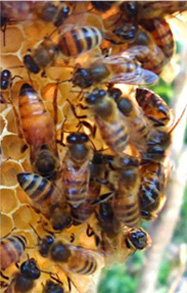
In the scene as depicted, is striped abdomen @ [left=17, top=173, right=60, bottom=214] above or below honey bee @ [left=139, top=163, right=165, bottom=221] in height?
above

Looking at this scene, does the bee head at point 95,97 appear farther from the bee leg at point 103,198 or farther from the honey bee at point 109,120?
→ the bee leg at point 103,198

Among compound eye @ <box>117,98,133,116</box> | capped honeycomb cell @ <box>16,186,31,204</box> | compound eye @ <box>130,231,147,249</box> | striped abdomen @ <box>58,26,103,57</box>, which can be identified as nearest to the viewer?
striped abdomen @ <box>58,26,103,57</box>

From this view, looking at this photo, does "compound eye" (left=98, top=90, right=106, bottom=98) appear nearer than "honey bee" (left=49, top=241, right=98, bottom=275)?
Yes

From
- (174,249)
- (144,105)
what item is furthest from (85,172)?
(174,249)

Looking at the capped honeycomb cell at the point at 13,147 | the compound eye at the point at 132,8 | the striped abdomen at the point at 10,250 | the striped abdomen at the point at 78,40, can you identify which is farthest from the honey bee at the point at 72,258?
the compound eye at the point at 132,8

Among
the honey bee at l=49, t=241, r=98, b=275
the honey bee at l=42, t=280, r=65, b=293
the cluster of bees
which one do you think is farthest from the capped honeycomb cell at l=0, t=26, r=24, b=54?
the honey bee at l=42, t=280, r=65, b=293

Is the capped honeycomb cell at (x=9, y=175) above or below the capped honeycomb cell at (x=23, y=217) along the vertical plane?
above

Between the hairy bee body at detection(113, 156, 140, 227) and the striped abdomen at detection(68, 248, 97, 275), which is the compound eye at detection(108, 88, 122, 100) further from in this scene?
the striped abdomen at detection(68, 248, 97, 275)

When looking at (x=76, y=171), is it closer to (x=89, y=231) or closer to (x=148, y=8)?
(x=89, y=231)
